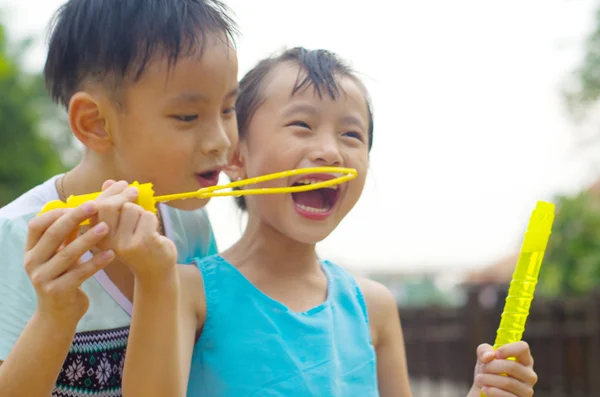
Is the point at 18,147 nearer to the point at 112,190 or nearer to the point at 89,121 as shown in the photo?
the point at 89,121

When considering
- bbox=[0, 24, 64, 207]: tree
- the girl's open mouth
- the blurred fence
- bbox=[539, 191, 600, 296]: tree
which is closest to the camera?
the girl's open mouth

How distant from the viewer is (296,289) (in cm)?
195

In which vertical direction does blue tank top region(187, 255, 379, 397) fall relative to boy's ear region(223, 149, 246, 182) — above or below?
below

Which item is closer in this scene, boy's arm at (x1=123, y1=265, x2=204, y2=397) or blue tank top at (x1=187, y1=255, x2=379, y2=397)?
boy's arm at (x1=123, y1=265, x2=204, y2=397)

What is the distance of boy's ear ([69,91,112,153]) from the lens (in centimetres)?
175

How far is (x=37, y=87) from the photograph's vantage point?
69.8 ft

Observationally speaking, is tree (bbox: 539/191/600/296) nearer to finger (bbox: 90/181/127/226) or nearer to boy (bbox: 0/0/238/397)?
boy (bbox: 0/0/238/397)

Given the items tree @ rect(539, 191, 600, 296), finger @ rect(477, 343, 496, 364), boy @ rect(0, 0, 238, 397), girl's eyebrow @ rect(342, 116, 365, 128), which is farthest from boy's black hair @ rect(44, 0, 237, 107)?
tree @ rect(539, 191, 600, 296)

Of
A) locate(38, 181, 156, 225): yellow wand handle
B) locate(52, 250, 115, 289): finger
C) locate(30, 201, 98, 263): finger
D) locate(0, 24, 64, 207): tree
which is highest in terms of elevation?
locate(0, 24, 64, 207): tree

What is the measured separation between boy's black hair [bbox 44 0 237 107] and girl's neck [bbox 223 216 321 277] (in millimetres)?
495

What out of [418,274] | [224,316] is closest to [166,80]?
[224,316]

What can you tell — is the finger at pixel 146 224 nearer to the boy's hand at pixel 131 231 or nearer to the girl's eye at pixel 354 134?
the boy's hand at pixel 131 231

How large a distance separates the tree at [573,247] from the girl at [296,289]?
24.8 feet

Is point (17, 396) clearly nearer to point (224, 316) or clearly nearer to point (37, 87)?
point (224, 316)
